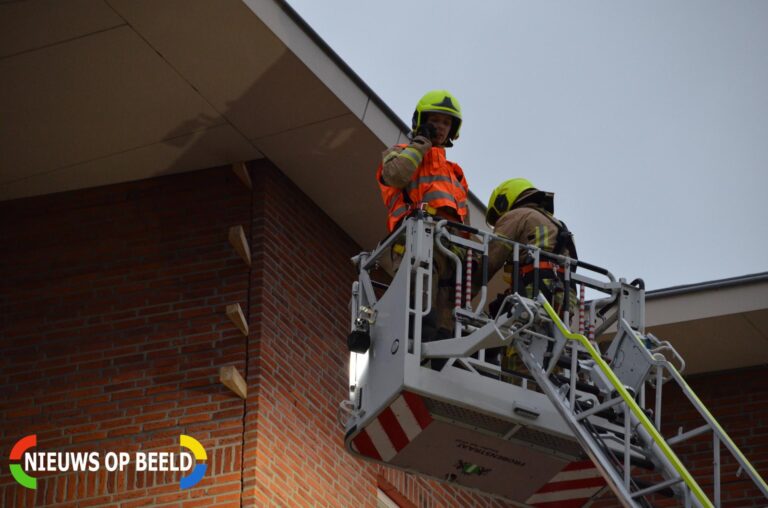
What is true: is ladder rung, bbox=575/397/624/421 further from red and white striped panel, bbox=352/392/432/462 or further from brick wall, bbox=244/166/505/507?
brick wall, bbox=244/166/505/507

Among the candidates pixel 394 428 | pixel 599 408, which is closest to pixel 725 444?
pixel 599 408

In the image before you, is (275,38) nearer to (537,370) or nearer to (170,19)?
(170,19)

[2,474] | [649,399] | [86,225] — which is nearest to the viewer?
[2,474]

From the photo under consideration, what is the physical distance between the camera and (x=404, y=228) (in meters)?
9.48

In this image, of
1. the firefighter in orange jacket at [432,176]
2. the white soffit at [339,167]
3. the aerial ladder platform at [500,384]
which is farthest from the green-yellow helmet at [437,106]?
the white soffit at [339,167]

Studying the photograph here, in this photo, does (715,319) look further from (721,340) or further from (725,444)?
(725,444)

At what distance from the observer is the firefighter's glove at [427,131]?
1019cm

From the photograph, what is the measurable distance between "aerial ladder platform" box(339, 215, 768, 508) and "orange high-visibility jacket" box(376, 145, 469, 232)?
295 millimetres

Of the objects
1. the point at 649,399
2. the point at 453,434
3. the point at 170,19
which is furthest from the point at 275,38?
the point at 649,399

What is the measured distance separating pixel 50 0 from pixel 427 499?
19.0 ft

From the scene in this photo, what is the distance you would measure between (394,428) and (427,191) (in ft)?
5.78

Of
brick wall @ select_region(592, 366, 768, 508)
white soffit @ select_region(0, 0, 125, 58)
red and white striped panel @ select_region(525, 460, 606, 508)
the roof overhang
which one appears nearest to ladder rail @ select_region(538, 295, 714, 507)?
red and white striped panel @ select_region(525, 460, 606, 508)

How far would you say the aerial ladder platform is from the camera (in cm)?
868

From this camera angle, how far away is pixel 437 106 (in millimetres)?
10336
